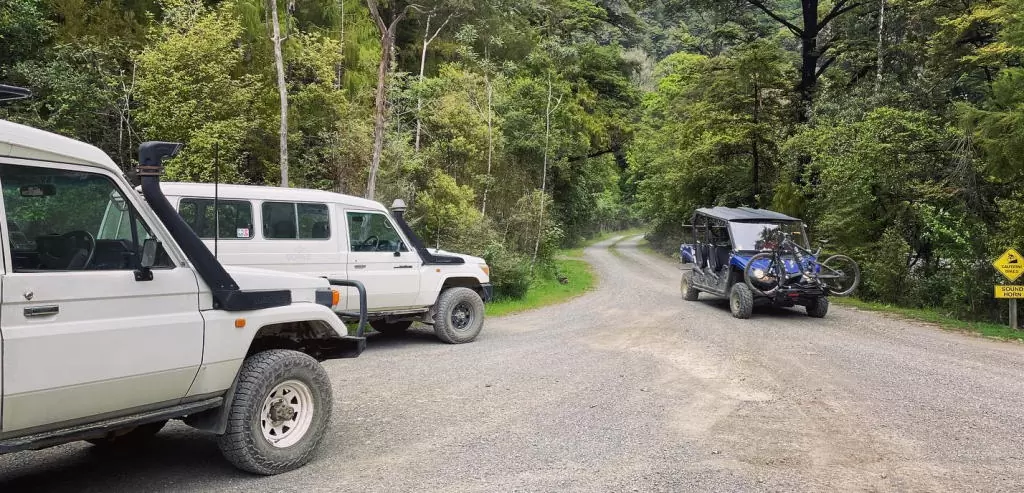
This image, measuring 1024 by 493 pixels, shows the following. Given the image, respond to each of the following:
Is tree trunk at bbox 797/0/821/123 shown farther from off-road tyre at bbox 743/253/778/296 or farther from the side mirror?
the side mirror

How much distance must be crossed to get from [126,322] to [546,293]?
1535 centimetres

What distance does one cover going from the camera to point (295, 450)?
445 cm

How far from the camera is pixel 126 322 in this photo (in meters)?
3.56

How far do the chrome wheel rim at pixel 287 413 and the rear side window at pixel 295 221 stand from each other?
400 centimetres

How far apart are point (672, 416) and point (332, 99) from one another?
14738mm

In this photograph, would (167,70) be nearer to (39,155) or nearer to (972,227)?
(39,155)

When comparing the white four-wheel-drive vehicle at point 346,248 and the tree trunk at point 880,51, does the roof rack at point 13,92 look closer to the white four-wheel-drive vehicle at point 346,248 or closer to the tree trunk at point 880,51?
the white four-wheel-drive vehicle at point 346,248

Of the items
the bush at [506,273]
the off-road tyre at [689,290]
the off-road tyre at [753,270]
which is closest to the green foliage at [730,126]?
the off-road tyre at [689,290]

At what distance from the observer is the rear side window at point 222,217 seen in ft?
24.5

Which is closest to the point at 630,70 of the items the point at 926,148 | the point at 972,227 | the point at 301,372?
the point at 926,148

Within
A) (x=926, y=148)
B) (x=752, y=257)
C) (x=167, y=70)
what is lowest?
(x=752, y=257)

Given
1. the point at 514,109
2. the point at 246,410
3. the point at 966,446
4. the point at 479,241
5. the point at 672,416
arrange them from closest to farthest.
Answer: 1. the point at 246,410
2. the point at 966,446
3. the point at 672,416
4. the point at 479,241
5. the point at 514,109

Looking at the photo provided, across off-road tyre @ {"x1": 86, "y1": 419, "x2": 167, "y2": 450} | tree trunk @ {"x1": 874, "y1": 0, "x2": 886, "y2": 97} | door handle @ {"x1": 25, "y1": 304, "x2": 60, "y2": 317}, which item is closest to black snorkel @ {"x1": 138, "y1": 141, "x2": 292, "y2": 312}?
door handle @ {"x1": 25, "y1": 304, "x2": 60, "y2": 317}

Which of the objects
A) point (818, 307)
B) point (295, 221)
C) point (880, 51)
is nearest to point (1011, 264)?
point (818, 307)
